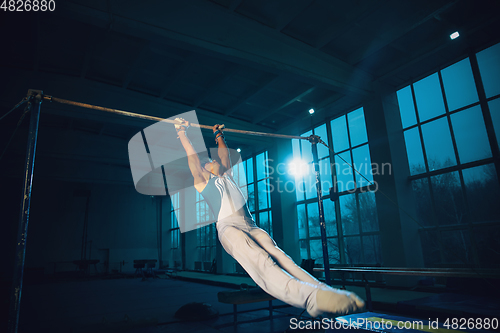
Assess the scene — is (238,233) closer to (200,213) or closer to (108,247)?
(200,213)

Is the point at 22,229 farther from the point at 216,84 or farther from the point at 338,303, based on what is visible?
the point at 216,84

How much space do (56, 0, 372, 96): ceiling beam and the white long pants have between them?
5056 mm

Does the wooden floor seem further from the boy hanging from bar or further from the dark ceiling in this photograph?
the dark ceiling

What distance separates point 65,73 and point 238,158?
8587 mm

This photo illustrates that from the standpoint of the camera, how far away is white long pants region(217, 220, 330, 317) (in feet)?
8.02

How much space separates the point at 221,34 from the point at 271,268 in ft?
19.7

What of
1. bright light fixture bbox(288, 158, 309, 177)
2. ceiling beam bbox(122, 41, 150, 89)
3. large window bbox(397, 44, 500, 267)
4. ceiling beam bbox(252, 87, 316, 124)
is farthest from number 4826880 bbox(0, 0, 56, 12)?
large window bbox(397, 44, 500, 267)

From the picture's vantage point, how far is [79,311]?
7.41m

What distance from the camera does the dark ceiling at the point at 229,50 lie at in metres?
6.79

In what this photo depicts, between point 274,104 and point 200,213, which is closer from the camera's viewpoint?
point 274,104

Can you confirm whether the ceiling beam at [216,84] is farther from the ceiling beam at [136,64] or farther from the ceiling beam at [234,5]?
the ceiling beam at [136,64]

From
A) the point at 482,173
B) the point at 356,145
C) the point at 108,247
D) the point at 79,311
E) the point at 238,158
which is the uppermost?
the point at 238,158

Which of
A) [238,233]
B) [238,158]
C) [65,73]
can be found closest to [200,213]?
[238,158]

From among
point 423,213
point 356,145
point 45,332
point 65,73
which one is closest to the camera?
point 45,332
